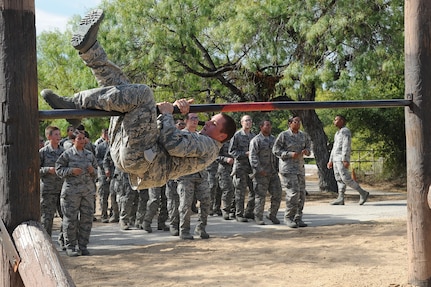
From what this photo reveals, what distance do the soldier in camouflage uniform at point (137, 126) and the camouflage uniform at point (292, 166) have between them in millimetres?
6567


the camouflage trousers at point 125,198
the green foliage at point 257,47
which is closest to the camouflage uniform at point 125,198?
the camouflage trousers at point 125,198

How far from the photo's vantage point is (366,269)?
7.58 metres

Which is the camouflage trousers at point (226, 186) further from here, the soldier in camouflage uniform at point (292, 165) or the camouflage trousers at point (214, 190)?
the soldier in camouflage uniform at point (292, 165)

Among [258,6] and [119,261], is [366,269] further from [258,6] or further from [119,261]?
[258,6]

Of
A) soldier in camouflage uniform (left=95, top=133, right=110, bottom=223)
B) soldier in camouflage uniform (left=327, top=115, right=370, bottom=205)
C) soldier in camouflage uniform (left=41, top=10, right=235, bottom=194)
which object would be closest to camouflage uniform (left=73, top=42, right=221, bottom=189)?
soldier in camouflage uniform (left=41, top=10, right=235, bottom=194)

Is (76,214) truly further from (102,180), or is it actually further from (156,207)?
(102,180)

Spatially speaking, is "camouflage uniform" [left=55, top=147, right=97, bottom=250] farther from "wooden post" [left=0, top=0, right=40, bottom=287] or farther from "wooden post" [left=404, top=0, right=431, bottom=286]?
"wooden post" [left=0, top=0, right=40, bottom=287]

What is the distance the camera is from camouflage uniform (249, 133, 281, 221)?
36.8 ft

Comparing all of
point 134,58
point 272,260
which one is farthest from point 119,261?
point 134,58

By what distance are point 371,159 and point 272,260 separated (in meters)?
15.7

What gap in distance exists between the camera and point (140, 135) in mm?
3953

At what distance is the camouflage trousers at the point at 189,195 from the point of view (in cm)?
962

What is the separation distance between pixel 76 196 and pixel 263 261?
9.00ft

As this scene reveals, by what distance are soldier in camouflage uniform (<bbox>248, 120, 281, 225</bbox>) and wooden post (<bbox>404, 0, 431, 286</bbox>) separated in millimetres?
5478
